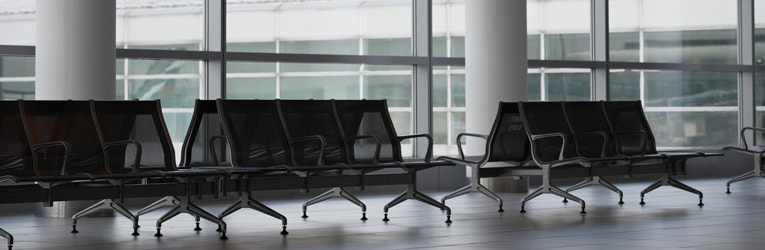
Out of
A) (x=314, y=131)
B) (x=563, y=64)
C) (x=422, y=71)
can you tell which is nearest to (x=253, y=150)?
(x=314, y=131)

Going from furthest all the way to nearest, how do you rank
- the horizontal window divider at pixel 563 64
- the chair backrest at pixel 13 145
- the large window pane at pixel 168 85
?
the horizontal window divider at pixel 563 64
the large window pane at pixel 168 85
the chair backrest at pixel 13 145

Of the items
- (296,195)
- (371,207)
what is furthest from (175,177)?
(296,195)

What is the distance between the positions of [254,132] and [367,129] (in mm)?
945

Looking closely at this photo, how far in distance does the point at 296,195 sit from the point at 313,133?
3.14m

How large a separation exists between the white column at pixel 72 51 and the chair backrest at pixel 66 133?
157 centimetres

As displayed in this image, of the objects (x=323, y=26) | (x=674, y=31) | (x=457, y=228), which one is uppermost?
(x=674, y=31)

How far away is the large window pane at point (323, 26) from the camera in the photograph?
11320 millimetres

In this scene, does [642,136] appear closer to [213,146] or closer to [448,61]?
[448,61]

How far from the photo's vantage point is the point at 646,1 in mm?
14102

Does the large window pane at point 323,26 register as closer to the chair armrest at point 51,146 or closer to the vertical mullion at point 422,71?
the vertical mullion at point 422,71

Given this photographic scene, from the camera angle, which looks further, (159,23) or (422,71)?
(422,71)

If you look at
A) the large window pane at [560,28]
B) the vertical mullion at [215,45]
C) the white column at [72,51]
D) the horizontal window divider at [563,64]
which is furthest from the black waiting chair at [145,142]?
the large window pane at [560,28]

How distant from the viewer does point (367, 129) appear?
8367 mm

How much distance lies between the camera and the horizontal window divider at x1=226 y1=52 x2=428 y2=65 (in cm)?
1108
